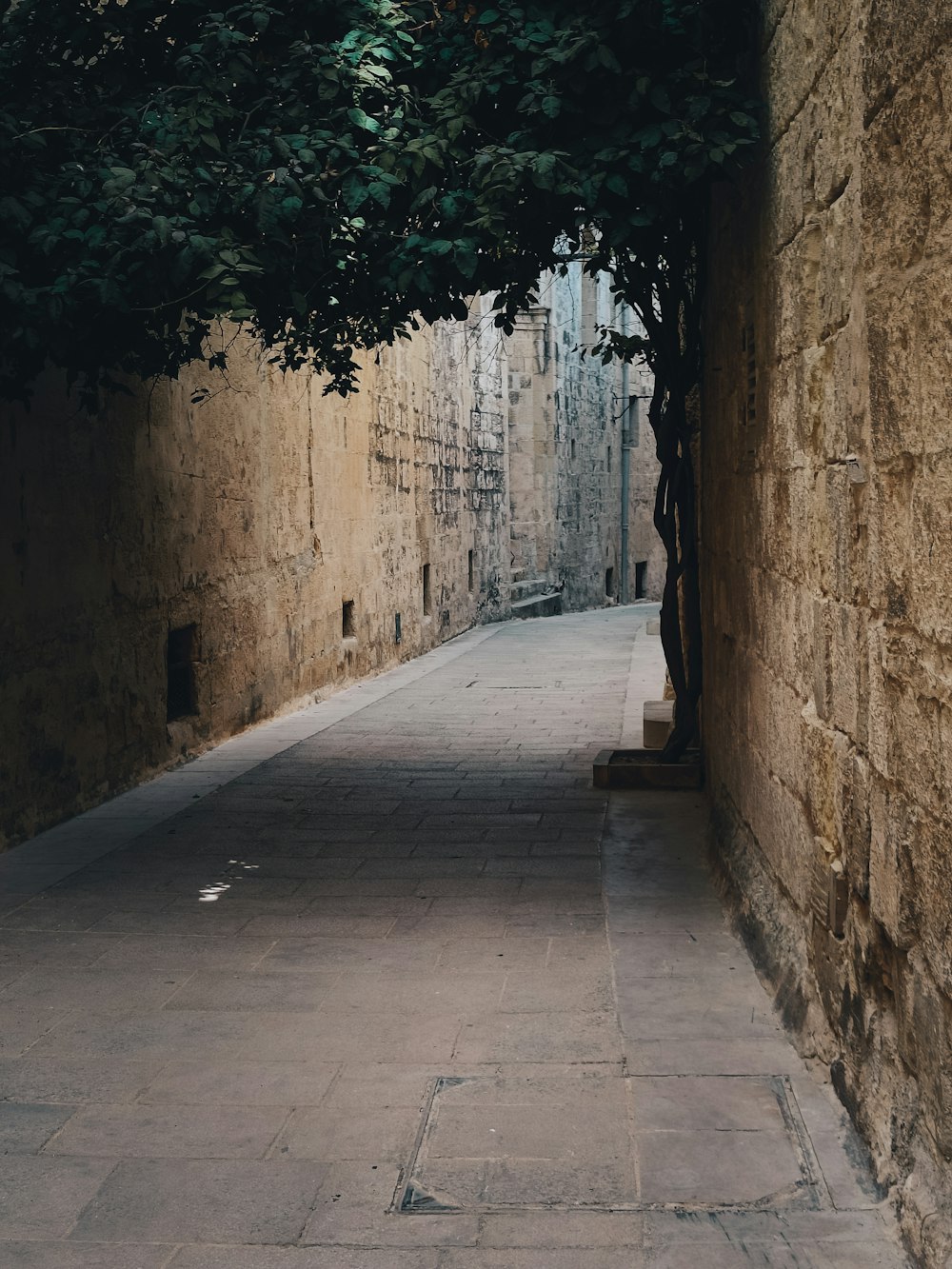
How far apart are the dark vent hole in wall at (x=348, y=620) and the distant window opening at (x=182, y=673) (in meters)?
4.18

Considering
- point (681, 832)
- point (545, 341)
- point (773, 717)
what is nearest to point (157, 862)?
point (681, 832)

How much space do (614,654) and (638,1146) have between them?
39.3 ft

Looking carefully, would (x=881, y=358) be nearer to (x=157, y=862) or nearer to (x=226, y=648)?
(x=157, y=862)

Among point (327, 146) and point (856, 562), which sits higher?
point (327, 146)

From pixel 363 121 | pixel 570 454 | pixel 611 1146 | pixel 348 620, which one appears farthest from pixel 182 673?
pixel 570 454

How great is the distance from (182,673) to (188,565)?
26.2 inches

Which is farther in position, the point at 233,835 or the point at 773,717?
the point at 233,835

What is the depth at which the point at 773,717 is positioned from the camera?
431 centimetres

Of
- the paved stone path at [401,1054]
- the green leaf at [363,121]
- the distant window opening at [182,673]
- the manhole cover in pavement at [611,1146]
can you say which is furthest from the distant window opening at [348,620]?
the manhole cover in pavement at [611,1146]

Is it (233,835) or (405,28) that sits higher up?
(405,28)

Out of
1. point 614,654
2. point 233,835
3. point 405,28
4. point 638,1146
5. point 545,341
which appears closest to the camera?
point 638,1146

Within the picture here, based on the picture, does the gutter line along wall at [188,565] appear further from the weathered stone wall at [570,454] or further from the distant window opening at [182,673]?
the weathered stone wall at [570,454]

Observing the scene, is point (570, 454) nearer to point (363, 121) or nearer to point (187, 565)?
point (187, 565)

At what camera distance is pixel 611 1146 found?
10.6 ft
